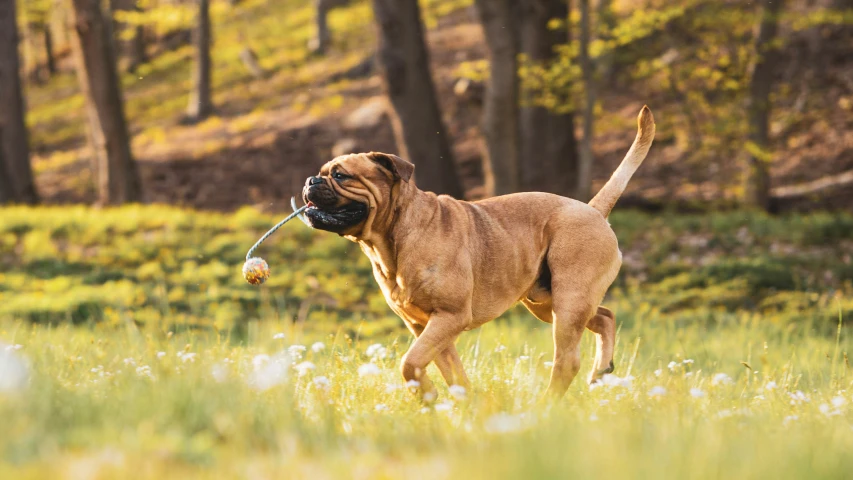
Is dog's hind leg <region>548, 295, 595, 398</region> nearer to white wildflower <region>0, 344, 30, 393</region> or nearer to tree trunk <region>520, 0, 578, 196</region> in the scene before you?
white wildflower <region>0, 344, 30, 393</region>

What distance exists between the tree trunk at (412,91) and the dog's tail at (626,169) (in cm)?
798

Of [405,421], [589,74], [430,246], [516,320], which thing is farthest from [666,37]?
[405,421]

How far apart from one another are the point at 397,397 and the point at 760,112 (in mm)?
12895

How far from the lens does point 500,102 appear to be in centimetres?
1355

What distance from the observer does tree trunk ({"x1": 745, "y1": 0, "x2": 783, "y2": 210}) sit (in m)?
15.6

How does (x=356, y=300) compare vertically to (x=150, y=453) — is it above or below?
below

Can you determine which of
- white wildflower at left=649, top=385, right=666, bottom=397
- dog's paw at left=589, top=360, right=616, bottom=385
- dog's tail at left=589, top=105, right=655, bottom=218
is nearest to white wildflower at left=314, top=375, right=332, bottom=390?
white wildflower at left=649, top=385, right=666, bottom=397

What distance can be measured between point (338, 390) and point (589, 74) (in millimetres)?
10405

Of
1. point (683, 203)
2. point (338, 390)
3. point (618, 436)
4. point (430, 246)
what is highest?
point (430, 246)

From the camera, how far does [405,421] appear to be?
4.17 metres

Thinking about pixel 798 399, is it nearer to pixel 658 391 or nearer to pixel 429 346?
pixel 658 391

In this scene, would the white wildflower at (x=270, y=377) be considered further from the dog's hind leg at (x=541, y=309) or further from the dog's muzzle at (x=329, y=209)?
the dog's hind leg at (x=541, y=309)

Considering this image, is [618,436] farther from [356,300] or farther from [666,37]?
[666,37]

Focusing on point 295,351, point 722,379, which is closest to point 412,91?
point 295,351
